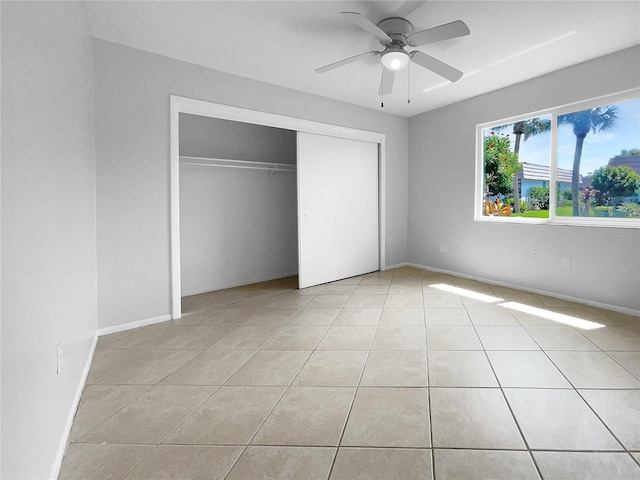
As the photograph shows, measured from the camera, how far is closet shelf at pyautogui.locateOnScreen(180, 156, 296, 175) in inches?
162

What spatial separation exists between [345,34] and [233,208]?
8.49ft

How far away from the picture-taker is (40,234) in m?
1.33

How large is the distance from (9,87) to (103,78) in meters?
2.15

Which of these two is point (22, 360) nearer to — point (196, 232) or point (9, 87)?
point (9, 87)

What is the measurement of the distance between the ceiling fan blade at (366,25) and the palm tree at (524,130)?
2498 millimetres

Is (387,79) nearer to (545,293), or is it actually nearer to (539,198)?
(539,198)

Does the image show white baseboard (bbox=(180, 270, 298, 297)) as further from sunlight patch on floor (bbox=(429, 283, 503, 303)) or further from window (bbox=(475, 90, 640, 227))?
window (bbox=(475, 90, 640, 227))

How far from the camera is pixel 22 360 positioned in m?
1.08

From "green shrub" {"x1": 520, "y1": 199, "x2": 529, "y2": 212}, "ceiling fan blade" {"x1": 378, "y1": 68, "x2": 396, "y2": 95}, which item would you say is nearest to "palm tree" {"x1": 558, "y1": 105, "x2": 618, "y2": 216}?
"green shrub" {"x1": 520, "y1": 199, "x2": 529, "y2": 212}

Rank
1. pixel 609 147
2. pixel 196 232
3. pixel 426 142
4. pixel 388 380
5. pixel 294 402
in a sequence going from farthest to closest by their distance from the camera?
pixel 426 142
pixel 196 232
pixel 609 147
pixel 388 380
pixel 294 402

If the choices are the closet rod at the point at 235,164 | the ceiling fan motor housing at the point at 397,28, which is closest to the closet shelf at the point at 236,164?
the closet rod at the point at 235,164

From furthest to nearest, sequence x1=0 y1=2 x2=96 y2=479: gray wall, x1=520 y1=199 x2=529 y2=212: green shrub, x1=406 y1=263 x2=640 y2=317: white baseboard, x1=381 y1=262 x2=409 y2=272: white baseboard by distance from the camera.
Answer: x1=381 y1=262 x2=409 y2=272: white baseboard < x1=520 y1=199 x2=529 y2=212: green shrub < x1=406 y1=263 x2=640 y2=317: white baseboard < x1=0 y1=2 x2=96 y2=479: gray wall

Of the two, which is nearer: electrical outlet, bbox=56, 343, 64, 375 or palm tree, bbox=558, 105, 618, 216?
electrical outlet, bbox=56, 343, 64, 375

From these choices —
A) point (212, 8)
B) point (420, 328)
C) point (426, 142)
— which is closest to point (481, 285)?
point (420, 328)
